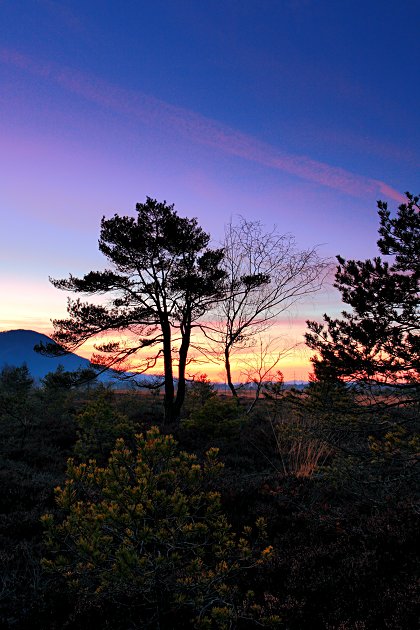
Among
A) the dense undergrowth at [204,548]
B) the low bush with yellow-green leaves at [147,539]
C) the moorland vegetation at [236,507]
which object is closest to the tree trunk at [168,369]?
the moorland vegetation at [236,507]

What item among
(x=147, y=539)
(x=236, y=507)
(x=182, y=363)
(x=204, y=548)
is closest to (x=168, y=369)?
(x=182, y=363)

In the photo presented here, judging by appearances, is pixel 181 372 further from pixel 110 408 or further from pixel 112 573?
pixel 112 573

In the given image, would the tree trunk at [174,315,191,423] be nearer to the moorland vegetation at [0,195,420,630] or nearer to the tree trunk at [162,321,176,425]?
the tree trunk at [162,321,176,425]

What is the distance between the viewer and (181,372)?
1730cm

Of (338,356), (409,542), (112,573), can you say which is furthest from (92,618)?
(338,356)

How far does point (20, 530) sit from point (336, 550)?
4534mm

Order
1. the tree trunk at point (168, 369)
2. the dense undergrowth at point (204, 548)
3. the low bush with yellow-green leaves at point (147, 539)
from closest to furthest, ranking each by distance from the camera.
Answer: the low bush with yellow-green leaves at point (147, 539), the dense undergrowth at point (204, 548), the tree trunk at point (168, 369)

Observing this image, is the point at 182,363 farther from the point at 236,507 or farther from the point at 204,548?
the point at 204,548

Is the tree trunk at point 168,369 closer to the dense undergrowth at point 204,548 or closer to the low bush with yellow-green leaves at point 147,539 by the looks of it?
the dense undergrowth at point 204,548

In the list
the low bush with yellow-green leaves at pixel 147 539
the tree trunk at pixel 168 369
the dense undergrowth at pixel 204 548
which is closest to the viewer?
the low bush with yellow-green leaves at pixel 147 539

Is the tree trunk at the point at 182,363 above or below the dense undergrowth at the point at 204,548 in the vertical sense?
above

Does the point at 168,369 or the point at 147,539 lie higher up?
the point at 168,369

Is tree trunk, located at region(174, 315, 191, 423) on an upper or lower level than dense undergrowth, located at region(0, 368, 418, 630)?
upper

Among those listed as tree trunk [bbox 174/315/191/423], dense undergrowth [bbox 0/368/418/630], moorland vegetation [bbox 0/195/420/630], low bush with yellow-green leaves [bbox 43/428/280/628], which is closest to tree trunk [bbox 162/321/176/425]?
tree trunk [bbox 174/315/191/423]
